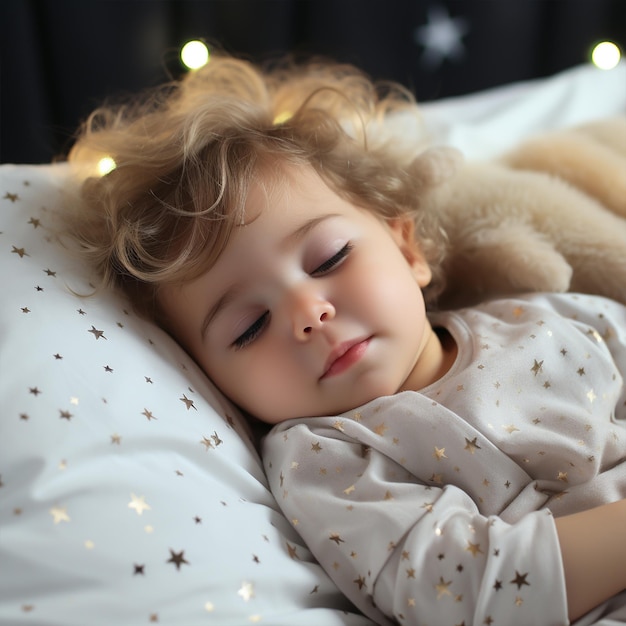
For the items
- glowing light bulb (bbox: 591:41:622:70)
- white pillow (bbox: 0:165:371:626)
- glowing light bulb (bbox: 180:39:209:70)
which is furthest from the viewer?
glowing light bulb (bbox: 591:41:622:70)

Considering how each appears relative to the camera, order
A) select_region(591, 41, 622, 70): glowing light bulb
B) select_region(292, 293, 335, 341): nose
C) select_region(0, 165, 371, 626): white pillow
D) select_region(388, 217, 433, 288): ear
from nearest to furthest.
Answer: select_region(0, 165, 371, 626): white pillow → select_region(292, 293, 335, 341): nose → select_region(388, 217, 433, 288): ear → select_region(591, 41, 622, 70): glowing light bulb

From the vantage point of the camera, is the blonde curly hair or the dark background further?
the dark background

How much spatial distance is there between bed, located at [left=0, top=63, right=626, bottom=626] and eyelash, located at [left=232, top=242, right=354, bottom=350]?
85mm

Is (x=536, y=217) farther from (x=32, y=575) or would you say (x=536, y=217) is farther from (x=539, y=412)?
(x=32, y=575)

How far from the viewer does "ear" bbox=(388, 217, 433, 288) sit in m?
1.24

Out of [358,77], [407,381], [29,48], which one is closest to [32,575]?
[407,381]

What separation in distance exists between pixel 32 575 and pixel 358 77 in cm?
125

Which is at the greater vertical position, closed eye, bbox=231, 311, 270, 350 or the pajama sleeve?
closed eye, bbox=231, 311, 270, 350

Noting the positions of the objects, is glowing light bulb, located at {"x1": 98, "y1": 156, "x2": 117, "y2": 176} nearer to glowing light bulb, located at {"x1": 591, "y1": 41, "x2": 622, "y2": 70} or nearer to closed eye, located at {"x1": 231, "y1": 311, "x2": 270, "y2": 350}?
closed eye, located at {"x1": 231, "y1": 311, "x2": 270, "y2": 350}

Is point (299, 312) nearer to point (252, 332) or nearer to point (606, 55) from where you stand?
point (252, 332)

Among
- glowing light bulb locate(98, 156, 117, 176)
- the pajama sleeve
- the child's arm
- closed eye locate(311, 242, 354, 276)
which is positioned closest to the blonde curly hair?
glowing light bulb locate(98, 156, 117, 176)

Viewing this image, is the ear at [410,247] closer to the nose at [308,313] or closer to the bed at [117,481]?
the nose at [308,313]

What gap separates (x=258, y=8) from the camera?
1898 mm

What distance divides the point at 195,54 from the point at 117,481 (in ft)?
3.99
